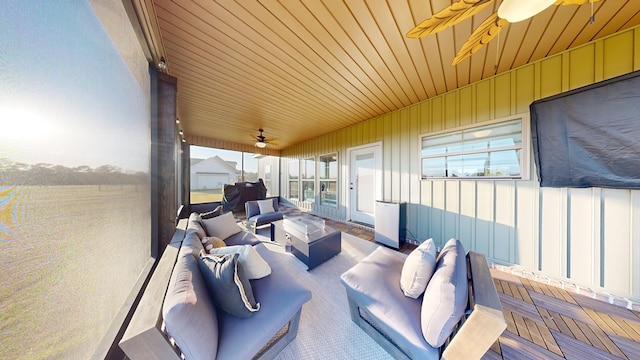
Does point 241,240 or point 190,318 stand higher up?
point 190,318

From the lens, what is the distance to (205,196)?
5.81 meters

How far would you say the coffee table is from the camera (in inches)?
91.3

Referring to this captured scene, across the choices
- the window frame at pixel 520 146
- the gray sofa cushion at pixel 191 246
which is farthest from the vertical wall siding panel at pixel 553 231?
the gray sofa cushion at pixel 191 246

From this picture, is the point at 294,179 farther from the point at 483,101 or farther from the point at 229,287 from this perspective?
the point at 229,287

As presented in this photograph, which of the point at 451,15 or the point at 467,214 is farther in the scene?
the point at 467,214

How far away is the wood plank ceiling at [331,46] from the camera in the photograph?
144 centimetres

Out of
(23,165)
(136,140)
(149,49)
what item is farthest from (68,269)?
(149,49)

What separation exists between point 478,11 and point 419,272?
6.01 feet

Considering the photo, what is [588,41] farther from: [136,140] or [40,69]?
[136,140]

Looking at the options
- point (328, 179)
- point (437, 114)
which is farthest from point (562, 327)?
point (328, 179)

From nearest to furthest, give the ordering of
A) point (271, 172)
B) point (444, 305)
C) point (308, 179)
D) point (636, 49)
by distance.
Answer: point (444, 305)
point (636, 49)
point (308, 179)
point (271, 172)

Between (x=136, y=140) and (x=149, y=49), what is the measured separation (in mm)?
875

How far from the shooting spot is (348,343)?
4.41ft

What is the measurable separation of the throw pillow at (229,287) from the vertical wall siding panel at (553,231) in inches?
127
